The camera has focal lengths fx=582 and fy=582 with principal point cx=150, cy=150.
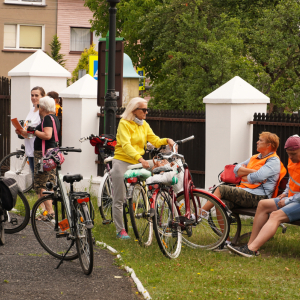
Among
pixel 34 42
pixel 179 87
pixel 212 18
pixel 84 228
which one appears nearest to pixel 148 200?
pixel 84 228

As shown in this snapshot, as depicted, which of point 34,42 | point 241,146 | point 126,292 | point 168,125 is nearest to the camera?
point 126,292

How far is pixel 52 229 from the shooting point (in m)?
6.39

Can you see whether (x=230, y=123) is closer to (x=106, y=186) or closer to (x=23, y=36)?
(x=106, y=186)

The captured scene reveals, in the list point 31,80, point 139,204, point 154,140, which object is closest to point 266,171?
point 154,140

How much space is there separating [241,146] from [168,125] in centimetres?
141

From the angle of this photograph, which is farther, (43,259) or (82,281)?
(43,259)

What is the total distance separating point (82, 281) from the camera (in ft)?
17.8

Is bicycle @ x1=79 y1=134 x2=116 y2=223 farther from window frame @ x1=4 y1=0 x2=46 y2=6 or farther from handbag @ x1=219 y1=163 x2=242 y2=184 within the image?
window frame @ x1=4 y1=0 x2=46 y2=6

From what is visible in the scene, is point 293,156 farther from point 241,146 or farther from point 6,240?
point 6,240

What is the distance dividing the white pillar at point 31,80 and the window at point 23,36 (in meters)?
25.1

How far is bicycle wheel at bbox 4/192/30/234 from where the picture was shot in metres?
7.29

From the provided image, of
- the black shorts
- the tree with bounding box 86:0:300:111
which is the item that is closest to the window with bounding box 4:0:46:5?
the tree with bounding box 86:0:300:111

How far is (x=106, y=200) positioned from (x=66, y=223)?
2156 mm

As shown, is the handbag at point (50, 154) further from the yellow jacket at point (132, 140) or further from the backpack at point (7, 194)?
the yellow jacket at point (132, 140)
